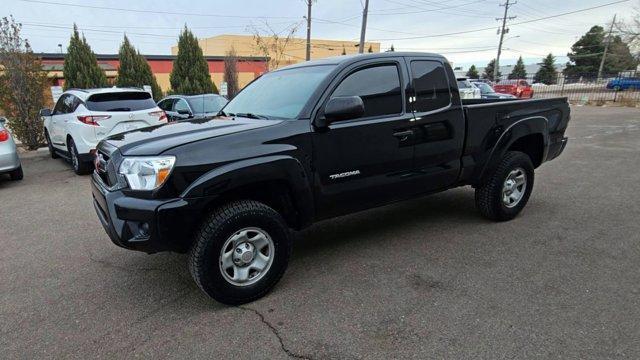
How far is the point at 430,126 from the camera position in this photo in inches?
160

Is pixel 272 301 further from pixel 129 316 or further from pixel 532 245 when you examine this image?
pixel 532 245

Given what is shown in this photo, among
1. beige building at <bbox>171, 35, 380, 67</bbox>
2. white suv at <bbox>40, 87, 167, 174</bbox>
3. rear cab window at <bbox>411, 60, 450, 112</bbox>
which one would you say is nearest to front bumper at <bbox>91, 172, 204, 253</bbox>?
rear cab window at <bbox>411, 60, 450, 112</bbox>

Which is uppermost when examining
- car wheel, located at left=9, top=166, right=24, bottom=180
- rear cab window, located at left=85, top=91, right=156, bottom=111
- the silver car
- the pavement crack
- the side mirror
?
the side mirror

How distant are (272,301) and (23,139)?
12.1 meters

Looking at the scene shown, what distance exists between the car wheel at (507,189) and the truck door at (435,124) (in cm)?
55

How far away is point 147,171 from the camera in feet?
9.63

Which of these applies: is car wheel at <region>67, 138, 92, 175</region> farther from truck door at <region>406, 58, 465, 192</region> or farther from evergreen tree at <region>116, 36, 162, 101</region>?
evergreen tree at <region>116, 36, 162, 101</region>

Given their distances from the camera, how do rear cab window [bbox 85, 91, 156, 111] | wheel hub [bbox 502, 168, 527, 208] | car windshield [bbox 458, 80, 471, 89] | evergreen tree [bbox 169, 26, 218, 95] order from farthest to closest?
evergreen tree [bbox 169, 26, 218, 95] < car windshield [bbox 458, 80, 471, 89] < rear cab window [bbox 85, 91, 156, 111] < wheel hub [bbox 502, 168, 527, 208]

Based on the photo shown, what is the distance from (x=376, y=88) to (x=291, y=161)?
1169mm

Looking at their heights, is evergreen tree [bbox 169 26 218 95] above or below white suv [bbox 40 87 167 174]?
above

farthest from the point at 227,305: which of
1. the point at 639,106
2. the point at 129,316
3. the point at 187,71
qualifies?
the point at 639,106

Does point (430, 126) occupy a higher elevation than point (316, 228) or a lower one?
higher

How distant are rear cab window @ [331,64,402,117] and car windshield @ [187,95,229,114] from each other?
740 cm

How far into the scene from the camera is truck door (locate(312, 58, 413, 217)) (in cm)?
351
